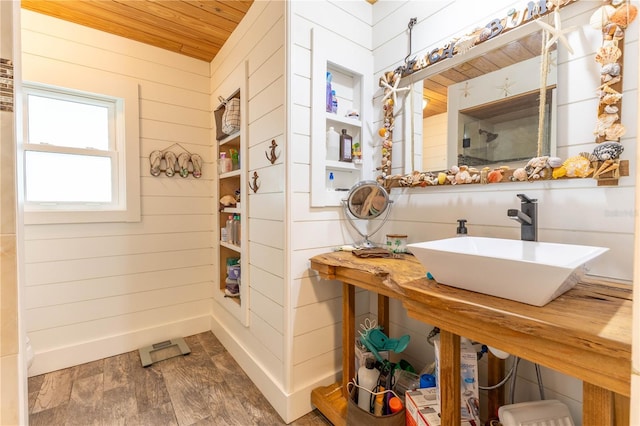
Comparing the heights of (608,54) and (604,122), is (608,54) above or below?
above

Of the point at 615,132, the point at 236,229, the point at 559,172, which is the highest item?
the point at 615,132

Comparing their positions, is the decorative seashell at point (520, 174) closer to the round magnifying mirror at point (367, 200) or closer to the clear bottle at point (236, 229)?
the round magnifying mirror at point (367, 200)

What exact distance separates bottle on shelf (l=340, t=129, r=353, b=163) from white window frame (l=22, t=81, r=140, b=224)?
1.65 meters

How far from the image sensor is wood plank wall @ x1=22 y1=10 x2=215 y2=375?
1.89 m

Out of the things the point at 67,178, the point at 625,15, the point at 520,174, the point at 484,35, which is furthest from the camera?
the point at 67,178

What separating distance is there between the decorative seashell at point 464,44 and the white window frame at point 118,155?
89.3 inches

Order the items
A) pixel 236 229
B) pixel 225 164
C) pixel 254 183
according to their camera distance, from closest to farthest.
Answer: pixel 254 183 < pixel 236 229 < pixel 225 164

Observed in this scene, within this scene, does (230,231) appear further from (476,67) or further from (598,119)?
(598,119)

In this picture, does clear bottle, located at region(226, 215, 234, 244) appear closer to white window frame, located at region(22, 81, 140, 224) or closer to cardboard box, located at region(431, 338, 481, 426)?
white window frame, located at region(22, 81, 140, 224)

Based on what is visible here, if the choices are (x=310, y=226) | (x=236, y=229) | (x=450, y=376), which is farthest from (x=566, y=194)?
(x=236, y=229)

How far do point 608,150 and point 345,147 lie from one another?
1125 millimetres

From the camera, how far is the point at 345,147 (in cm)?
168

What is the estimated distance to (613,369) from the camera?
566 mm

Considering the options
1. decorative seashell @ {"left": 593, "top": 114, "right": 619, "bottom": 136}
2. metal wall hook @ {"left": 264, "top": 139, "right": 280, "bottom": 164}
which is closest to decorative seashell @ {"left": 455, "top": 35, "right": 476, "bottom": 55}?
decorative seashell @ {"left": 593, "top": 114, "right": 619, "bottom": 136}
